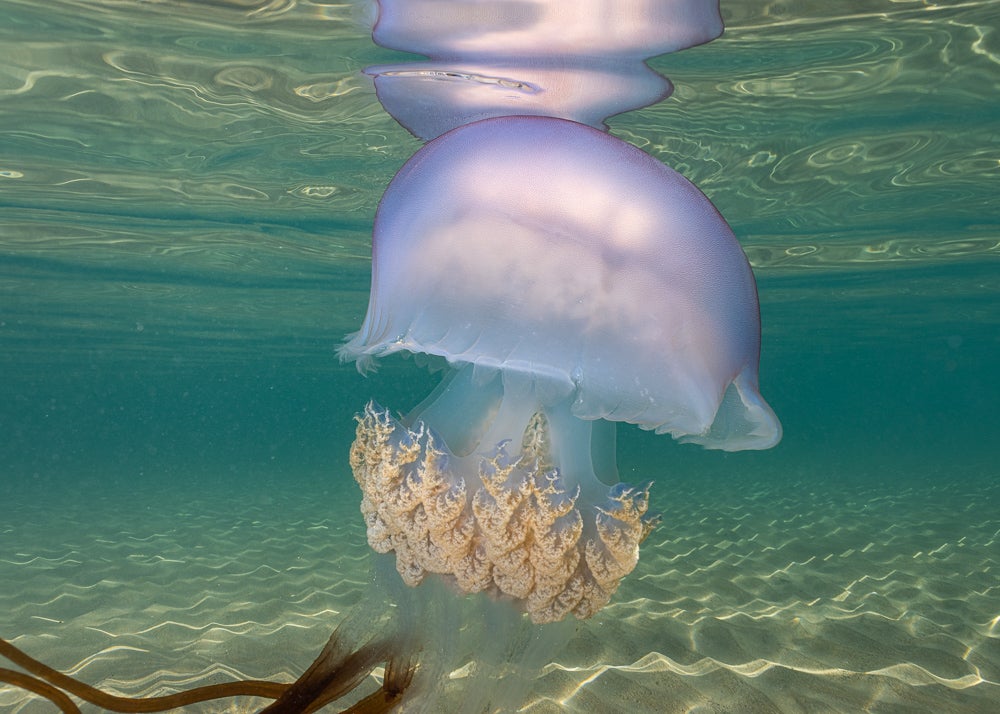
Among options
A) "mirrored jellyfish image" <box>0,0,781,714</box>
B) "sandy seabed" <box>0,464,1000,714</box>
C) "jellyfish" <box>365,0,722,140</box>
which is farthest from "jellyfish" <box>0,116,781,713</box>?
"jellyfish" <box>365,0,722,140</box>

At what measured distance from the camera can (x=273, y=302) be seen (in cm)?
1772

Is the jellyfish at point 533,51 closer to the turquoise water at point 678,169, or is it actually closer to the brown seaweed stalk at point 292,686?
the turquoise water at point 678,169

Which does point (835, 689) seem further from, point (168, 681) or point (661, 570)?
point (168, 681)

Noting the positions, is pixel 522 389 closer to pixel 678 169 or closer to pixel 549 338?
pixel 549 338

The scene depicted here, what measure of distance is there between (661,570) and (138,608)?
176 inches

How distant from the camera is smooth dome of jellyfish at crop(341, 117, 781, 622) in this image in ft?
6.66

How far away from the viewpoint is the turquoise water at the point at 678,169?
4.14 meters

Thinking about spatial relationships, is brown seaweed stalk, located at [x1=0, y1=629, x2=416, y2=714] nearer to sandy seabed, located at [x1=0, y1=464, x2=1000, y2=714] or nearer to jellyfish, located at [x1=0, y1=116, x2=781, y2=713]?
jellyfish, located at [x1=0, y1=116, x2=781, y2=713]

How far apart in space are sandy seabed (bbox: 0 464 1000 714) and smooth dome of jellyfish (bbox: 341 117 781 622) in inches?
30.7

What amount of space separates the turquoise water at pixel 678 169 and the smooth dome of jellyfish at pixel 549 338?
0.49 metres

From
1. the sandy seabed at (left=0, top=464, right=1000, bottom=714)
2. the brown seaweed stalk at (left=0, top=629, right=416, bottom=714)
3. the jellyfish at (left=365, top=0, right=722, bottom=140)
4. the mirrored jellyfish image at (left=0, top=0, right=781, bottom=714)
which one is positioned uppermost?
the jellyfish at (left=365, top=0, right=722, bottom=140)

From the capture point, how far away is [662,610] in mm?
4695

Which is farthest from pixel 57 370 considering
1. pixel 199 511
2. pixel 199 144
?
pixel 199 144

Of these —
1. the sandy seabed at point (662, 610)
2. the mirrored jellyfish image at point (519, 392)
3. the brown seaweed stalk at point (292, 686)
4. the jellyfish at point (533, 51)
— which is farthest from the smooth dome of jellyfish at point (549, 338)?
the jellyfish at point (533, 51)
